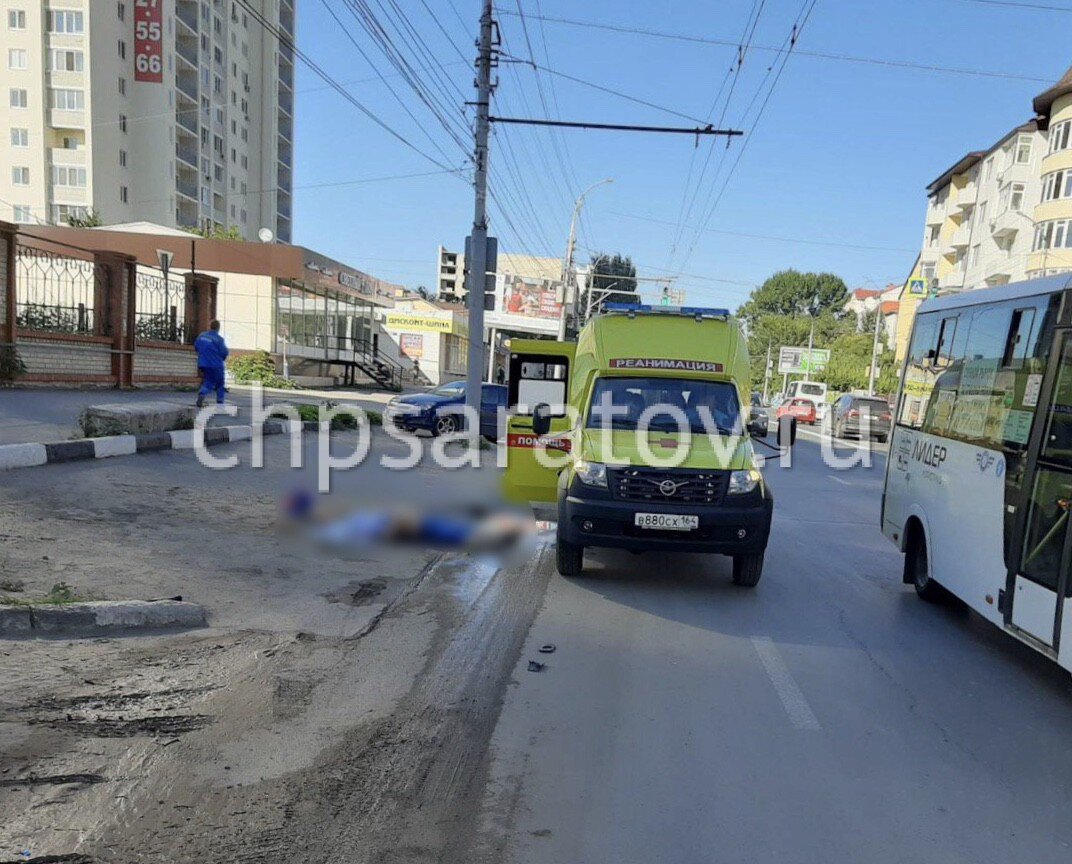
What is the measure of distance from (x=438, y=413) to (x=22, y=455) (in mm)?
10695

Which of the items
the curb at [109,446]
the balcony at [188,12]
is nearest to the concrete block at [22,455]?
the curb at [109,446]

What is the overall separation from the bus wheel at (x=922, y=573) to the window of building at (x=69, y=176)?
60.3 m

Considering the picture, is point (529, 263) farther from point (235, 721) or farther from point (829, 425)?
point (235, 721)

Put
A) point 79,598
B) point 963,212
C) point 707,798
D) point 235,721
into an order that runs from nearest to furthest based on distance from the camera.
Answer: point 707,798 → point 235,721 → point 79,598 → point 963,212

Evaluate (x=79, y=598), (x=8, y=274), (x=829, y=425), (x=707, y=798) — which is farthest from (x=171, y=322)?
(x=829, y=425)

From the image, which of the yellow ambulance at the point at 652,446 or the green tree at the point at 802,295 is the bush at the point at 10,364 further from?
the green tree at the point at 802,295

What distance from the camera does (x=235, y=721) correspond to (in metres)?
4.07

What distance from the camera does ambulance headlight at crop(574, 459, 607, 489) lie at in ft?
22.4

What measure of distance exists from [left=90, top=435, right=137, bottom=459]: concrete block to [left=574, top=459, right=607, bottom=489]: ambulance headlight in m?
7.19

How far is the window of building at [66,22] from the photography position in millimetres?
51094

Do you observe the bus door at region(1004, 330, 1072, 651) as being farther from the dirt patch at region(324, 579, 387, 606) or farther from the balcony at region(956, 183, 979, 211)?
the balcony at region(956, 183, 979, 211)

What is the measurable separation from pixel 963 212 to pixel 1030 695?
63.5 metres

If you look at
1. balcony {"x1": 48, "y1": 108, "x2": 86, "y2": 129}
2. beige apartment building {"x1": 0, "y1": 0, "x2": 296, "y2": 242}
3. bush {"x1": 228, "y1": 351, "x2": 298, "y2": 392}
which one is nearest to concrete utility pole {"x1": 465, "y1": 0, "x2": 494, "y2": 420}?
bush {"x1": 228, "y1": 351, "x2": 298, "y2": 392}

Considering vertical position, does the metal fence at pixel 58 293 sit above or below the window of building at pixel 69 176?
below
